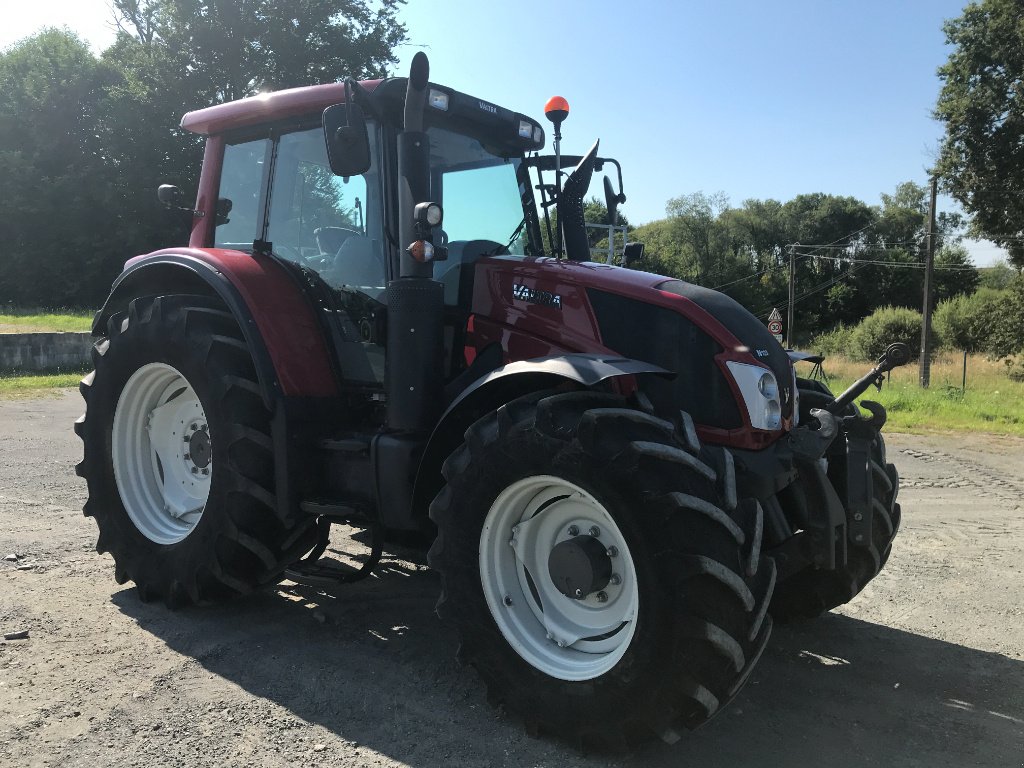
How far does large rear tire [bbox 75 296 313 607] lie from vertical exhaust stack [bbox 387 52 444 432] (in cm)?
76

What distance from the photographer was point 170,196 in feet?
15.4

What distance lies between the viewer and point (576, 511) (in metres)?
3.05

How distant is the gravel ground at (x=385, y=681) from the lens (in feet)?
9.34

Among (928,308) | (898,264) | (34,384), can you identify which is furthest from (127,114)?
(898,264)

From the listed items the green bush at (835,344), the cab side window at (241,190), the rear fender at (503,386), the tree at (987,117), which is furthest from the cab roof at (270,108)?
the green bush at (835,344)

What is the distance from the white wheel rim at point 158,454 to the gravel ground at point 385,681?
47 centimetres

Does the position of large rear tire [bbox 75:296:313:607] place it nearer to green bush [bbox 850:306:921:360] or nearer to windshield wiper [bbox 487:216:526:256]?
windshield wiper [bbox 487:216:526:256]

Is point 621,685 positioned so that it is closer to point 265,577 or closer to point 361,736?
point 361,736

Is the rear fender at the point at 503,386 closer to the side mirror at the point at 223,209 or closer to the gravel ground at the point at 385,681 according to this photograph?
the gravel ground at the point at 385,681

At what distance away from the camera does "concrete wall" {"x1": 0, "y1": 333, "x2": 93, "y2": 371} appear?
16.3 m

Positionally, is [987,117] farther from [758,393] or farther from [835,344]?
[758,393]

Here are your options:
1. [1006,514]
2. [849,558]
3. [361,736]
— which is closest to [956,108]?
[1006,514]

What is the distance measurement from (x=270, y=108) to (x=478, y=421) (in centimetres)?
224

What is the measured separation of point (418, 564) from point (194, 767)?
2326mm
